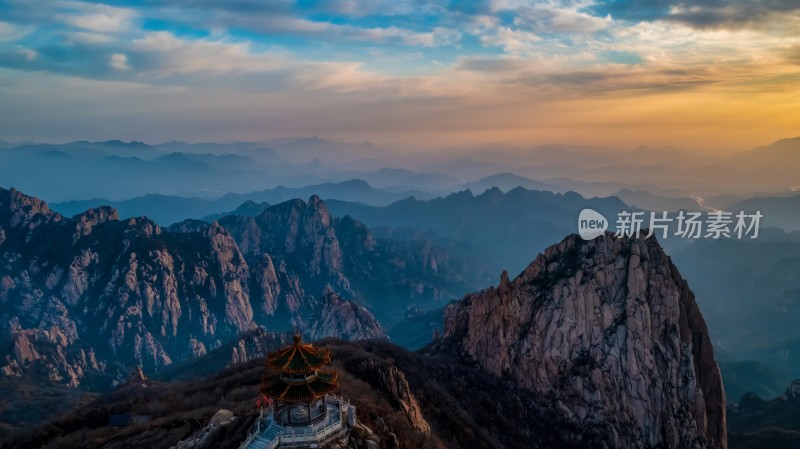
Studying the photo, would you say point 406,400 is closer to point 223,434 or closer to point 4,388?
point 223,434

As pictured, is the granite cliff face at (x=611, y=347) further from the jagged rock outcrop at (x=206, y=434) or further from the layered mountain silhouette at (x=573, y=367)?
the jagged rock outcrop at (x=206, y=434)

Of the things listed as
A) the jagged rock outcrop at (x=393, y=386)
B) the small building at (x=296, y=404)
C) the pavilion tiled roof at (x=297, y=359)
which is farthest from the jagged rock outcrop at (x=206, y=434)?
the jagged rock outcrop at (x=393, y=386)

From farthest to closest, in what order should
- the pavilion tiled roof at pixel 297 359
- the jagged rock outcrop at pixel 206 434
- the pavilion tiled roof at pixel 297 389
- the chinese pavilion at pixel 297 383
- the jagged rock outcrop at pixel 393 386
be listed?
1. the jagged rock outcrop at pixel 393 386
2. the jagged rock outcrop at pixel 206 434
3. the pavilion tiled roof at pixel 297 359
4. the chinese pavilion at pixel 297 383
5. the pavilion tiled roof at pixel 297 389

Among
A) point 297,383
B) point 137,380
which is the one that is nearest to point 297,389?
point 297,383

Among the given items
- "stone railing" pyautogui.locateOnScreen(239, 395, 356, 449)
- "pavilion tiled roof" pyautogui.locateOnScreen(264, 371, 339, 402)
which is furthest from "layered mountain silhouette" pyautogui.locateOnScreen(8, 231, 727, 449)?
"pavilion tiled roof" pyautogui.locateOnScreen(264, 371, 339, 402)

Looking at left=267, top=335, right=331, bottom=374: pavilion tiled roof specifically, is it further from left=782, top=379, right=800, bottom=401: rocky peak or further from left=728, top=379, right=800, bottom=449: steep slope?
left=782, top=379, right=800, bottom=401: rocky peak

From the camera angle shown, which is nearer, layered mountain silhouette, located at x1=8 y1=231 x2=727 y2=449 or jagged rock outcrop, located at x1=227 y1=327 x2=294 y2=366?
layered mountain silhouette, located at x1=8 y1=231 x2=727 y2=449
